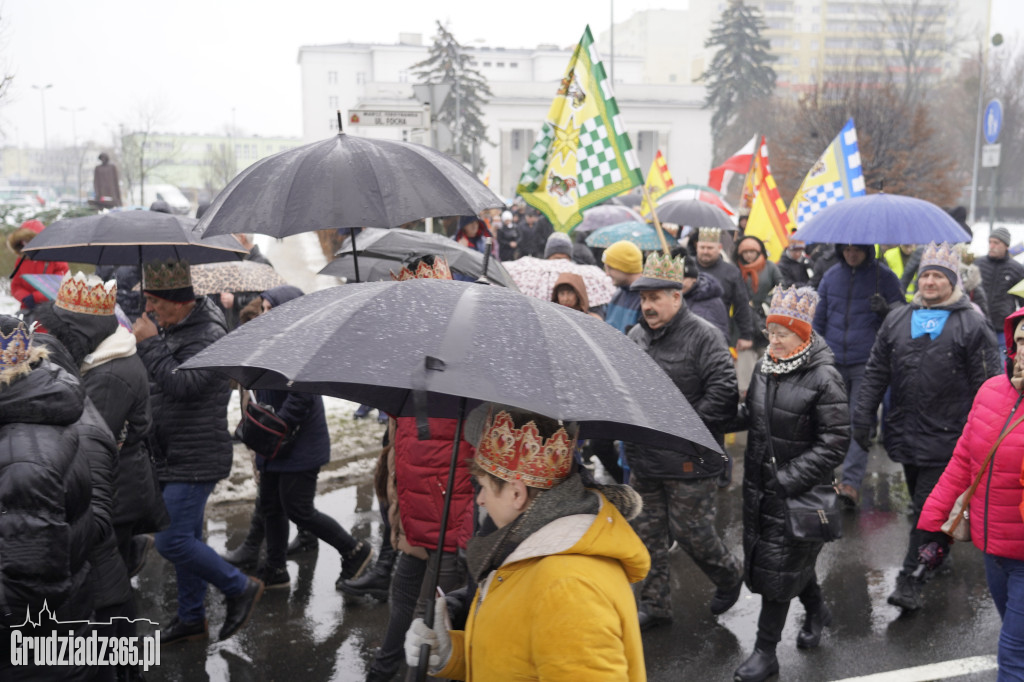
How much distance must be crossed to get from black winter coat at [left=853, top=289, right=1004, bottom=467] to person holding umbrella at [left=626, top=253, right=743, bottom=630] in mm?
1391

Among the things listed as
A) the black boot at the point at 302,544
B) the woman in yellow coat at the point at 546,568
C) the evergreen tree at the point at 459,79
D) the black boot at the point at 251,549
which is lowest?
the black boot at the point at 302,544

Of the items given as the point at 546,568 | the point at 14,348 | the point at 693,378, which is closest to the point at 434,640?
the point at 546,568

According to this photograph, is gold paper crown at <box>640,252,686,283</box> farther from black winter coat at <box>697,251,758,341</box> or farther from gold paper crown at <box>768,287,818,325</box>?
black winter coat at <box>697,251,758,341</box>

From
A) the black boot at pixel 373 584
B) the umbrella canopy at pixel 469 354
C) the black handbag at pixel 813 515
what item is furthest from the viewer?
the black boot at pixel 373 584

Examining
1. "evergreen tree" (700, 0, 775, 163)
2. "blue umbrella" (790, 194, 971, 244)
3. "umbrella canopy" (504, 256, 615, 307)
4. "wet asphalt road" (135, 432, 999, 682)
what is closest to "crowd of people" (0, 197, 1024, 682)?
"wet asphalt road" (135, 432, 999, 682)

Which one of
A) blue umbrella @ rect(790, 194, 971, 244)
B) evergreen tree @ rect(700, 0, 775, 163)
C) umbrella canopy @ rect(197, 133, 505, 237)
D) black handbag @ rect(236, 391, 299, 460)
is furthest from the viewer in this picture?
evergreen tree @ rect(700, 0, 775, 163)

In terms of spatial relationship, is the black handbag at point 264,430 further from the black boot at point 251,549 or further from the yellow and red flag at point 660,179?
the yellow and red flag at point 660,179

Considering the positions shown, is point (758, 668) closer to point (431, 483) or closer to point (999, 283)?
point (431, 483)

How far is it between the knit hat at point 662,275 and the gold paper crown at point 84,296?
269cm

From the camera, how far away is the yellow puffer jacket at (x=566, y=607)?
7.08 feet

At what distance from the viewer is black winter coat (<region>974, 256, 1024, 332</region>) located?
9.37m

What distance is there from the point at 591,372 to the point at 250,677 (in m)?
3.21

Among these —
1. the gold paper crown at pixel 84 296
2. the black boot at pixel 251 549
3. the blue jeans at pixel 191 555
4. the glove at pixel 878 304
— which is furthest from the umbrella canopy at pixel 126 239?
the glove at pixel 878 304

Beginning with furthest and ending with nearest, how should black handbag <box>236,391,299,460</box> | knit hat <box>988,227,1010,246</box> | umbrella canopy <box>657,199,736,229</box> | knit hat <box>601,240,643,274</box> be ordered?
knit hat <box>988,227,1010,246</box>
umbrella canopy <box>657,199,736,229</box>
knit hat <box>601,240,643,274</box>
black handbag <box>236,391,299,460</box>
